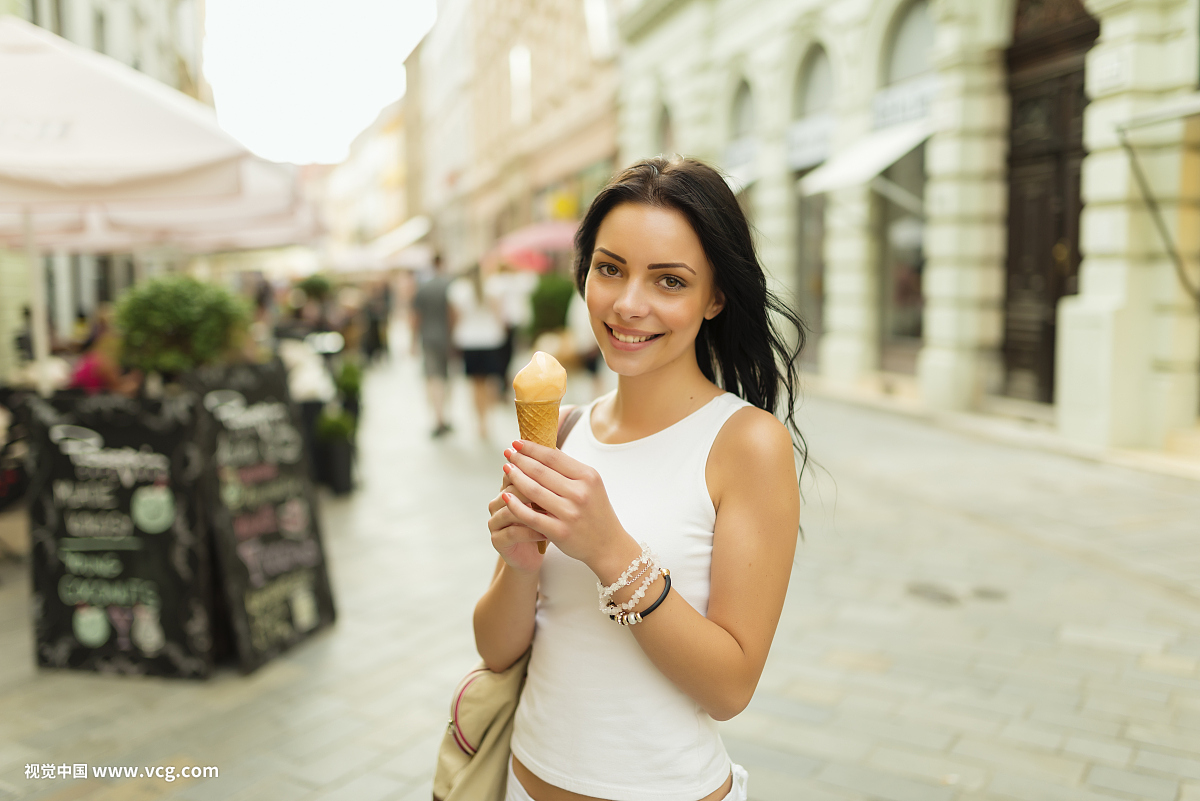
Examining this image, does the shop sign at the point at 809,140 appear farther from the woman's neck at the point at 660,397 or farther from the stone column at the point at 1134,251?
the woman's neck at the point at 660,397

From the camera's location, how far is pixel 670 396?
1.72m

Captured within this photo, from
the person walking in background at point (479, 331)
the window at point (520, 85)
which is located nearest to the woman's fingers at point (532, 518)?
the person walking in background at point (479, 331)

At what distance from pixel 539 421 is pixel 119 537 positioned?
338 centimetres

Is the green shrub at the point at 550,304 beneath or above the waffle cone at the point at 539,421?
above

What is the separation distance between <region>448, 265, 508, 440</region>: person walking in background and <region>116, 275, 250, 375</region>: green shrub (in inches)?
247

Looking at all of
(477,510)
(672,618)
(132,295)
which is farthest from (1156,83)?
(672,618)

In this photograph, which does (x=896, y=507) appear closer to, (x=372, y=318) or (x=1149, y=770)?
(x=1149, y=770)

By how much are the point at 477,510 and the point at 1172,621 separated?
4716 mm

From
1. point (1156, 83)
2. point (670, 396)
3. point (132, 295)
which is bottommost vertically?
point (670, 396)

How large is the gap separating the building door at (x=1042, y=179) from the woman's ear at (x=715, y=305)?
937 cm

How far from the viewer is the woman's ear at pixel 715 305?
1732mm

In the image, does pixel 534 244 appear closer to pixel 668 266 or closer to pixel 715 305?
pixel 715 305

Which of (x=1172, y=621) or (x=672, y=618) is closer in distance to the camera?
(x=672, y=618)

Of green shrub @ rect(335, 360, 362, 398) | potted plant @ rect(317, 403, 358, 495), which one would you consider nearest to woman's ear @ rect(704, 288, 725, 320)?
potted plant @ rect(317, 403, 358, 495)
